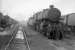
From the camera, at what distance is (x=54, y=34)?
51.4 ft

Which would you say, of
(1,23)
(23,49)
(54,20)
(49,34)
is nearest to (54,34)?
(49,34)

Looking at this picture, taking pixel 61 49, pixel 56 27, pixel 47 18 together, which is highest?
pixel 47 18

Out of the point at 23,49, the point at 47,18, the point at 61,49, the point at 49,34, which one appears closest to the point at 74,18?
the point at 47,18

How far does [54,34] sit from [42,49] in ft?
20.2

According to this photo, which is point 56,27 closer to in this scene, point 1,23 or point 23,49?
point 23,49

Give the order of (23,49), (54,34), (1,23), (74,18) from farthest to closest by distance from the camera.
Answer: (1,23) < (74,18) < (54,34) < (23,49)

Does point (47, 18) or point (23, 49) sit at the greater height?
point (47, 18)

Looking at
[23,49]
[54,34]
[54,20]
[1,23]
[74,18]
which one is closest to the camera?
[23,49]

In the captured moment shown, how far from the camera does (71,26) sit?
21.1m

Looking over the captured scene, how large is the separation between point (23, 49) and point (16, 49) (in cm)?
60

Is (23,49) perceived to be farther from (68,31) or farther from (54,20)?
(68,31)

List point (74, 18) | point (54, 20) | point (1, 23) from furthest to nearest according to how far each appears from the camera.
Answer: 1. point (1, 23)
2. point (74, 18)
3. point (54, 20)

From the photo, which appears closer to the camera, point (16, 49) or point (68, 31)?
point (16, 49)

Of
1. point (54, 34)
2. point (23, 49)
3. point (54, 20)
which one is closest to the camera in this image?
point (23, 49)
